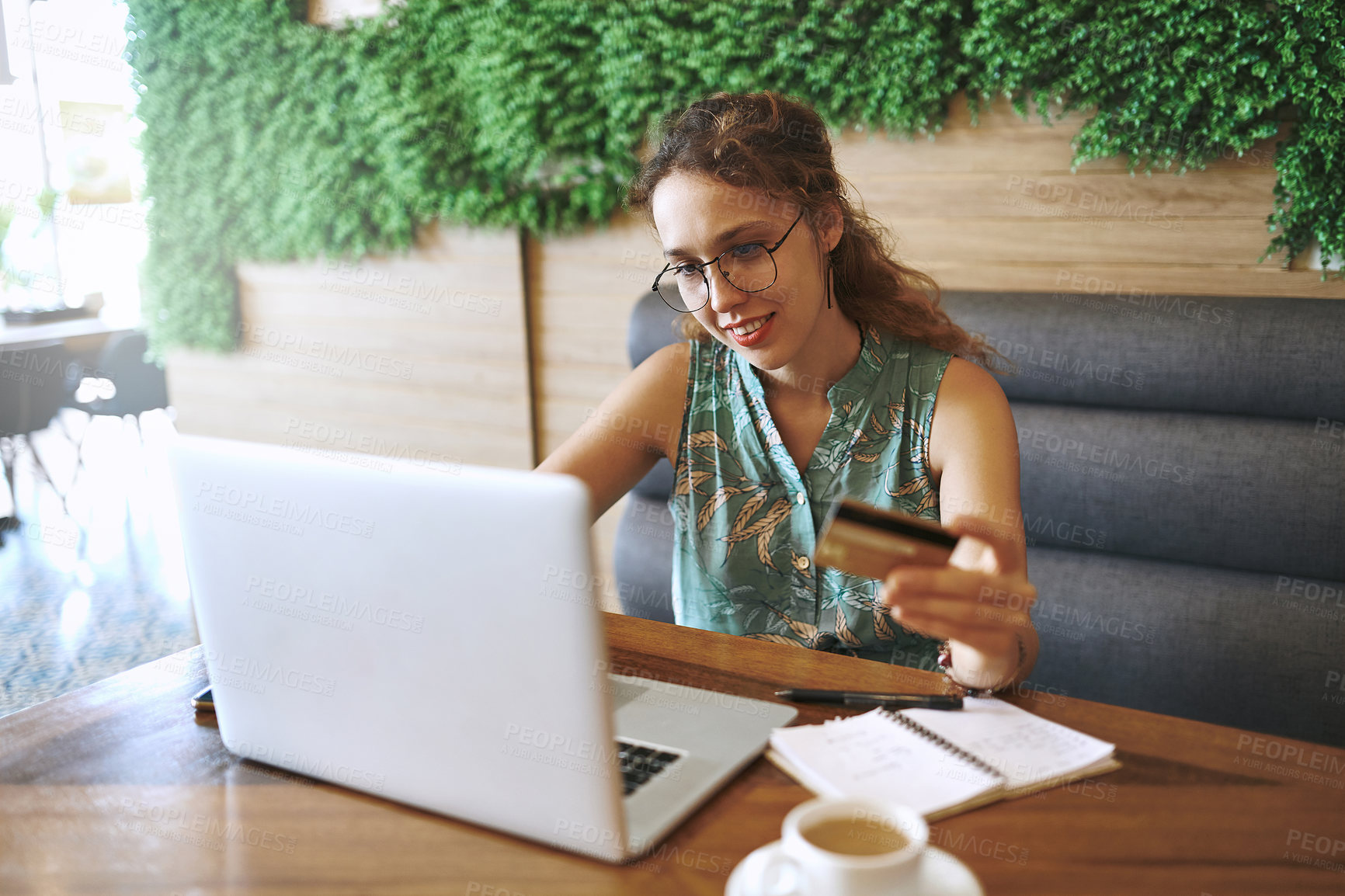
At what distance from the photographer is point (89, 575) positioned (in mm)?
3482

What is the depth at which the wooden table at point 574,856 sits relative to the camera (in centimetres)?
73

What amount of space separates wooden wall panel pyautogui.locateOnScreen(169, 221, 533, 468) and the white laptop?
2.42 meters

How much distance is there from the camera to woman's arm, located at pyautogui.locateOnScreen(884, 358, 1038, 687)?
85 centimetres

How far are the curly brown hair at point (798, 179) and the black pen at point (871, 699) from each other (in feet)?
2.10

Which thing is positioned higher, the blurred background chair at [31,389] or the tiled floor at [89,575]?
the blurred background chair at [31,389]

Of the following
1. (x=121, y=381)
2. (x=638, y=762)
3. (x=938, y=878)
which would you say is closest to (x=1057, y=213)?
(x=638, y=762)

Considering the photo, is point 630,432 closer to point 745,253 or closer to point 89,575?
point 745,253

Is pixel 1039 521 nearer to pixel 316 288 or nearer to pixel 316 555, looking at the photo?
pixel 316 555

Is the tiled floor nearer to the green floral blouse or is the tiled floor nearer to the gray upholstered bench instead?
the green floral blouse

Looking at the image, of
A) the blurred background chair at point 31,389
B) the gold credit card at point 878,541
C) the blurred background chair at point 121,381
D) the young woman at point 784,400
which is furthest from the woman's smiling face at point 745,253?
the blurred background chair at point 31,389

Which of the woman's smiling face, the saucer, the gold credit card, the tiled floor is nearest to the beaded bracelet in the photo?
the gold credit card

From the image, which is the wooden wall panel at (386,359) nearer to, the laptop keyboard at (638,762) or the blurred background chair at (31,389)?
the blurred background chair at (31,389)

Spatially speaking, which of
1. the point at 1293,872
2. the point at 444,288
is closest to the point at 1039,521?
the point at 1293,872

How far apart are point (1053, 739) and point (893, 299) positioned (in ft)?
2.64
